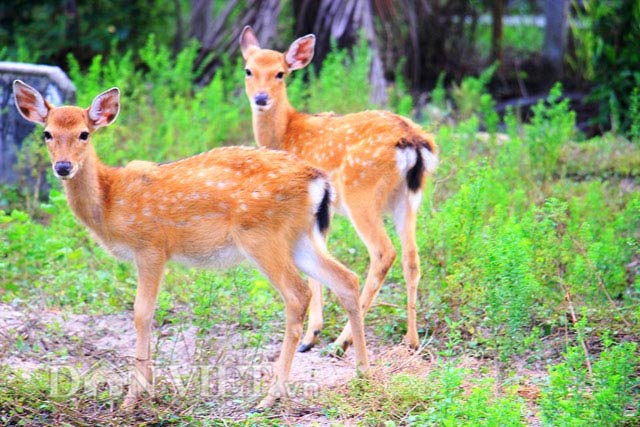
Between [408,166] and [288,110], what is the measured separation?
132 cm

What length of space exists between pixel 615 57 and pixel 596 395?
782cm

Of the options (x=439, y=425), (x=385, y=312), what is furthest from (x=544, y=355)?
(x=439, y=425)

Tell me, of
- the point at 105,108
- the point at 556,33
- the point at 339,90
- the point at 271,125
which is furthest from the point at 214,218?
→ the point at 556,33

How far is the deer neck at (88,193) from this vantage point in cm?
589

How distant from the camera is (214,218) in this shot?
5801 millimetres

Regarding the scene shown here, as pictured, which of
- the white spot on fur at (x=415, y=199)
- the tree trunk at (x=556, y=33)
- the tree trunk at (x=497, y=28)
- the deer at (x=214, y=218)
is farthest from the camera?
the tree trunk at (x=497, y=28)

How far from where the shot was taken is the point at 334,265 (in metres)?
5.89

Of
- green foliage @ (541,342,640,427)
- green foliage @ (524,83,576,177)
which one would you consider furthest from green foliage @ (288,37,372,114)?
green foliage @ (541,342,640,427)

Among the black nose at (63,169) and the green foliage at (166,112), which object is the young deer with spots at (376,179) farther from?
the green foliage at (166,112)

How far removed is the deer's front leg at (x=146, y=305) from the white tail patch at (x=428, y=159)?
1922 millimetres

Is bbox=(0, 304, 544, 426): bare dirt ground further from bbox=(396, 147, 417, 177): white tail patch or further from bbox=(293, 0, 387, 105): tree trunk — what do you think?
bbox=(293, 0, 387, 105): tree trunk

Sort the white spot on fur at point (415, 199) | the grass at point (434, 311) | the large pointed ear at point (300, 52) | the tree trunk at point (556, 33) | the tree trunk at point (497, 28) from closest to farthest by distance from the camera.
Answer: the grass at point (434, 311)
the white spot on fur at point (415, 199)
the large pointed ear at point (300, 52)
the tree trunk at point (556, 33)
the tree trunk at point (497, 28)

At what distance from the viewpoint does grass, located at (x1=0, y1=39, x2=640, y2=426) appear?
17.1 ft

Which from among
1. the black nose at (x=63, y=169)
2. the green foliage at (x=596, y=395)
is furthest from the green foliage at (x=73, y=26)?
the green foliage at (x=596, y=395)
